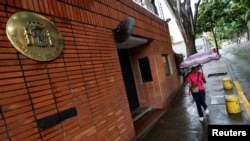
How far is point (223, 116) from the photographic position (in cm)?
620

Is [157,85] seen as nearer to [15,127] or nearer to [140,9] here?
[140,9]

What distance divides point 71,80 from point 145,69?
5662 mm

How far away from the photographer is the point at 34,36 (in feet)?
10.3

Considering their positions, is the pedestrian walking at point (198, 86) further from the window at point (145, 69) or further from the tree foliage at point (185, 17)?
the tree foliage at point (185, 17)

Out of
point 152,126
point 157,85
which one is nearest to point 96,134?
point 152,126

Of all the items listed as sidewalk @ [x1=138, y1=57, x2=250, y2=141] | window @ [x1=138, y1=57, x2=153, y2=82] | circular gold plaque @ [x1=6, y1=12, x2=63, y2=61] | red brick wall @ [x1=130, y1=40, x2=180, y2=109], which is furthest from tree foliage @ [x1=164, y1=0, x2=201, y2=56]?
circular gold plaque @ [x1=6, y1=12, x2=63, y2=61]

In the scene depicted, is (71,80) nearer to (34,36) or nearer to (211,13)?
(34,36)

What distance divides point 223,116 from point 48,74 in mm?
5081

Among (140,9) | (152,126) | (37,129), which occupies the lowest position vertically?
(152,126)

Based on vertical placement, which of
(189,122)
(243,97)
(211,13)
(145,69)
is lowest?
(189,122)

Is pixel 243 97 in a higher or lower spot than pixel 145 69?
lower

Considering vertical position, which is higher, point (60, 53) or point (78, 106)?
point (60, 53)

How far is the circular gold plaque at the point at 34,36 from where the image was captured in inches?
114

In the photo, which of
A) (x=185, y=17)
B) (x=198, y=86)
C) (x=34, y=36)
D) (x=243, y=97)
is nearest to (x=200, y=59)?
(x=198, y=86)
